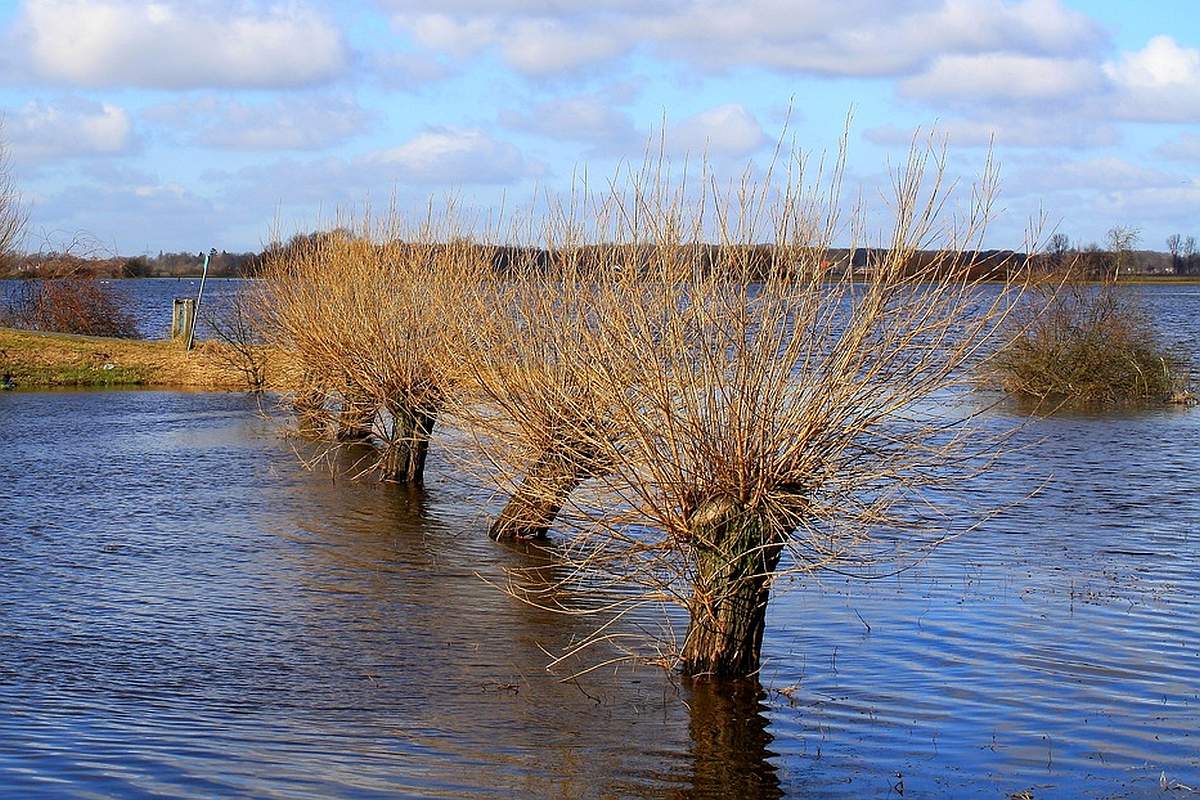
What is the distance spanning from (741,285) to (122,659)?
5.42 meters

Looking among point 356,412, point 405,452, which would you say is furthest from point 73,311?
point 356,412

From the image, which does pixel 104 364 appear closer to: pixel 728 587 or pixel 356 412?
pixel 356 412

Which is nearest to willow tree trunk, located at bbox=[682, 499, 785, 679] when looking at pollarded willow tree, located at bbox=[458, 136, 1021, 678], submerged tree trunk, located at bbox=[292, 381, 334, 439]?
pollarded willow tree, located at bbox=[458, 136, 1021, 678]

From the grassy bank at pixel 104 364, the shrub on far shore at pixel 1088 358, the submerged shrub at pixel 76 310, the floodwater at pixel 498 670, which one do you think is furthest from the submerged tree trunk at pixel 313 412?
the submerged shrub at pixel 76 310

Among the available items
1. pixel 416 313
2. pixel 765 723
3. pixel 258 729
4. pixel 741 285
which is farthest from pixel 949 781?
pixel 416 313

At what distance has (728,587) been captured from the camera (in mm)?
9586

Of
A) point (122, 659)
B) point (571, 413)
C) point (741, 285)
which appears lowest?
point (122, 659)

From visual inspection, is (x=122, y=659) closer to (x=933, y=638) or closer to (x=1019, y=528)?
(x=933, y=638)

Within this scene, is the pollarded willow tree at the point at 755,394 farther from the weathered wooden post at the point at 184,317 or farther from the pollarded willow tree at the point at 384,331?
the weathered wooden post at the point at 184,317

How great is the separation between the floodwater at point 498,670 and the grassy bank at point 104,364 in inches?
643

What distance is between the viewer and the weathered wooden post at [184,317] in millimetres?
37781

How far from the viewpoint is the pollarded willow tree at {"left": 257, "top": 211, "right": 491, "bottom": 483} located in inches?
688

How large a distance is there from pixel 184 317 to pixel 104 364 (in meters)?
3.86

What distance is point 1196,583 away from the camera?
13.9 m
